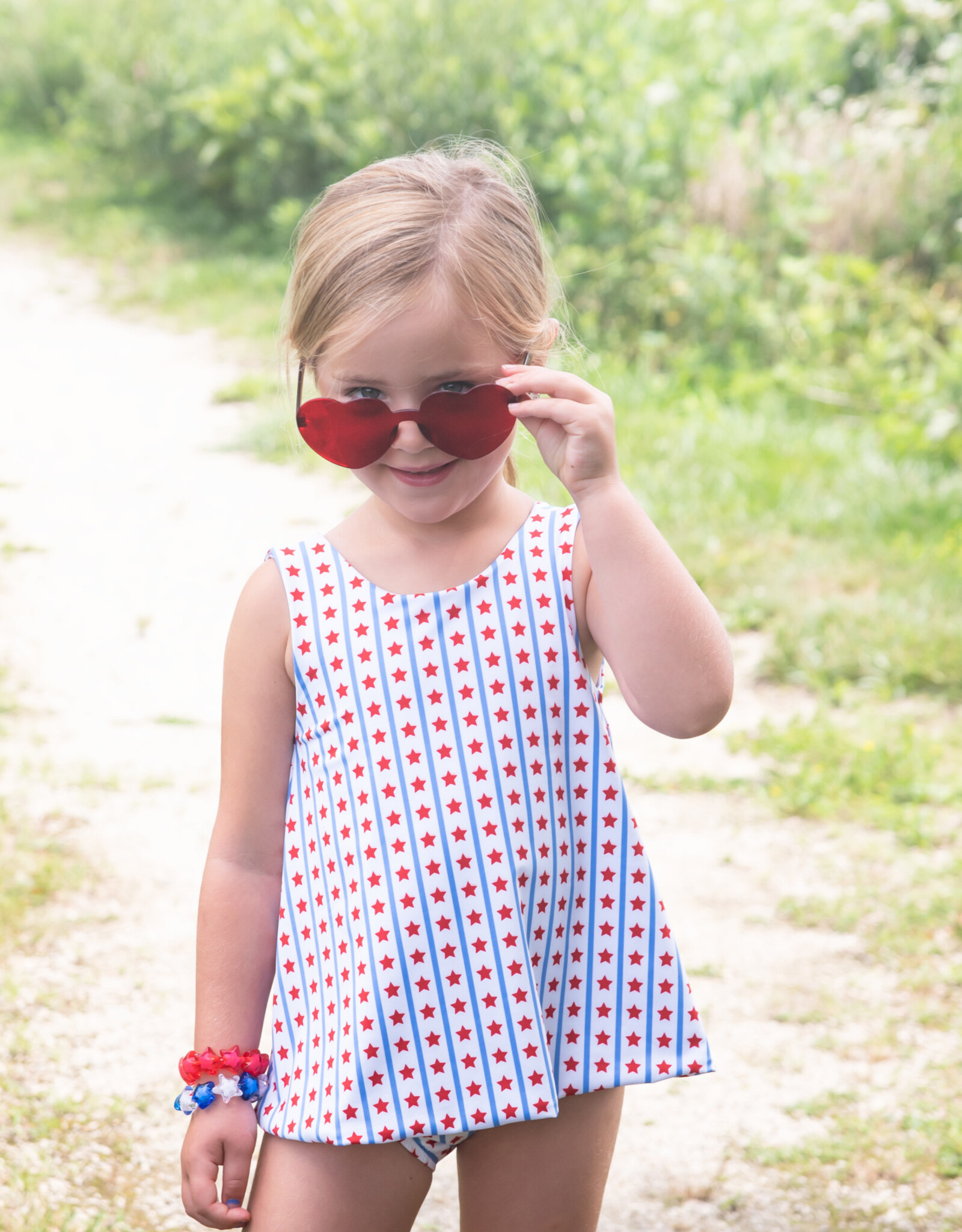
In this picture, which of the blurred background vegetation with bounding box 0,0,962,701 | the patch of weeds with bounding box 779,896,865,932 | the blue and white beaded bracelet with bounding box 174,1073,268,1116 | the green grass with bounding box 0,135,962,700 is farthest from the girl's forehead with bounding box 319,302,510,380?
the blurred background vegetation with bounding box 0,0,962,701

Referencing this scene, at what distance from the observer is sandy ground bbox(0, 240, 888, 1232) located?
240 centimetres

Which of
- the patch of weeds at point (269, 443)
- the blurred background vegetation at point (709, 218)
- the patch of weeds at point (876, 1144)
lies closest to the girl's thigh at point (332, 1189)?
the patch of weeds at point (876, 1144)

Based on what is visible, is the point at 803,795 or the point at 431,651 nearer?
the point at 431,651

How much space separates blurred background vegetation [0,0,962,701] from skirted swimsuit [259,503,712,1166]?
2.59m

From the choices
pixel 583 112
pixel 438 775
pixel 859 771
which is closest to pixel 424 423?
pixel 438 775

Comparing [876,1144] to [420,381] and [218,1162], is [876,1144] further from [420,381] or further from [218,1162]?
[420,381]

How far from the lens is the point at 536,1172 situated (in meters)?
1.47

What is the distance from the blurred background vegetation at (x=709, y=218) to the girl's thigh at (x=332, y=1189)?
2763 millimetres

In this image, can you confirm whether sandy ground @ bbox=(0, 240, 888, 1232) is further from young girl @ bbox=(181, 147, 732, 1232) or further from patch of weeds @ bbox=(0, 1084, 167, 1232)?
young girl @ bbox=(181, 147, 732, 1232)

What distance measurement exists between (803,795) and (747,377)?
10.5 ft

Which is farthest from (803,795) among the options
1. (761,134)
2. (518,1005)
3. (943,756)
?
(761,134)

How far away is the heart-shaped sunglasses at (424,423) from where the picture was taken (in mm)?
1356

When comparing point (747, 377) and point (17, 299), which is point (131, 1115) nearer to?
point (747, 377)

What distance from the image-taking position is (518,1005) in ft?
4.62
